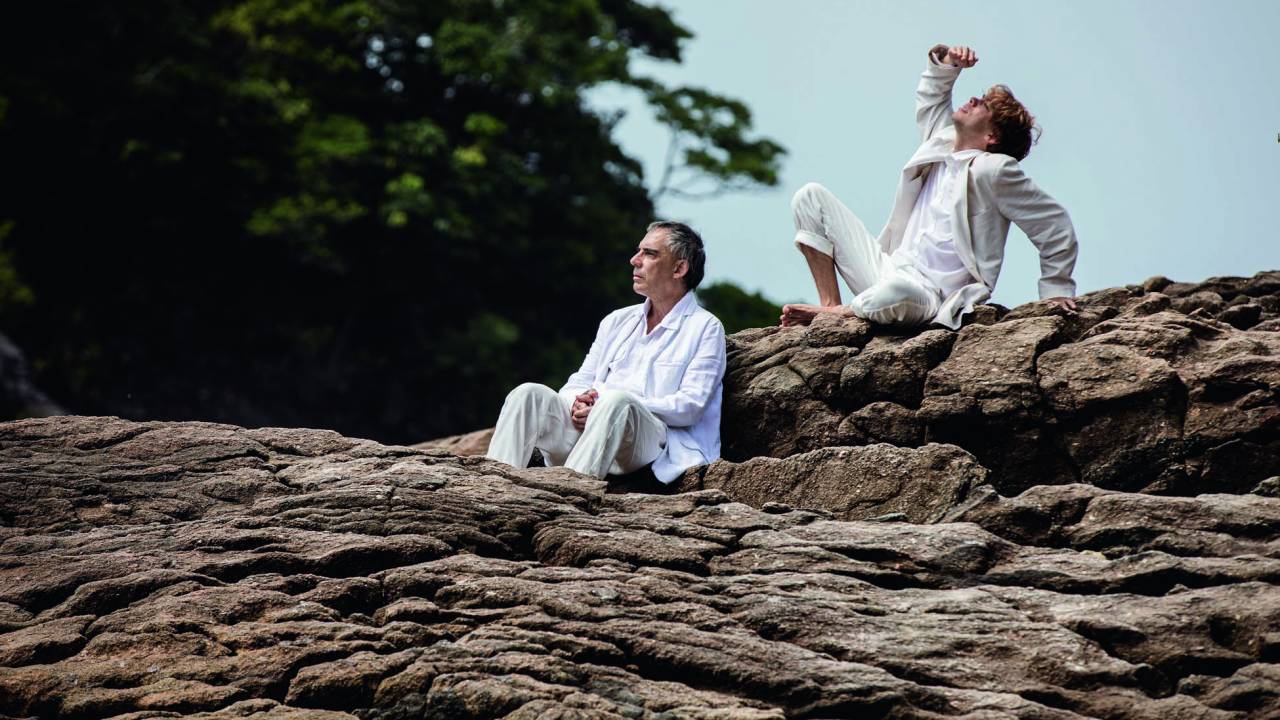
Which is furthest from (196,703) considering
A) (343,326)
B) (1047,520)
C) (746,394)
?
(343,326)

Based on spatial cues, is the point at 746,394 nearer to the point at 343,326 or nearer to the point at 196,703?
the point at 196,703

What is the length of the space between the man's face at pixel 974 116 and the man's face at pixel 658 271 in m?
1.69

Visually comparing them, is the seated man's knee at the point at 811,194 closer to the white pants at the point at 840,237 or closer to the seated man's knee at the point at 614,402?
the white pants at the point at 840,237

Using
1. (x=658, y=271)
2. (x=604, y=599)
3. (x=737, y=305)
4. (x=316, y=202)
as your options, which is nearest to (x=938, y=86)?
(x=658, y=271)

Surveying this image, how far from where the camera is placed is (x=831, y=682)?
14.1 feet

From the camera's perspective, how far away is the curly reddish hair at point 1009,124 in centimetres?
736

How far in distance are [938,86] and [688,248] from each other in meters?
1.68

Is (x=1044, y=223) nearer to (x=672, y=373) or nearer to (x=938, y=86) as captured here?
(x=938, y=86)

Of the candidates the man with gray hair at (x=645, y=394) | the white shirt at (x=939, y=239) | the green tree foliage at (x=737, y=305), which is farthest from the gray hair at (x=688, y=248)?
the green tree foliage at (x=737, y=305)

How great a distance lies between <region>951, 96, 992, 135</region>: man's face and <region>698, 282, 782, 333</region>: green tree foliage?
1794 centimetres

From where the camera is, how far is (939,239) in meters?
7.41

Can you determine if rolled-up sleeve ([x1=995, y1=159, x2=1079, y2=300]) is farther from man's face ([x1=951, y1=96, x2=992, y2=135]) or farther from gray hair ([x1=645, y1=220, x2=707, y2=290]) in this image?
gray hair ([x1=645, y1=220, x2=707, y2=290])

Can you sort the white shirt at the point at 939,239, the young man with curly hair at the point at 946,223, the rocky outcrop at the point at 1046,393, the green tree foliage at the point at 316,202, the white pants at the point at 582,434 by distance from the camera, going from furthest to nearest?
the green tree foliage at the point at 316,202 → the white shirt at the point at 939,239 → the young man with curly hair at the point at 946,223 → the white pants at the point at 582,434 → the rocky outcrop at the point at 1046,393

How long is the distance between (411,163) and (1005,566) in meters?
18.4
